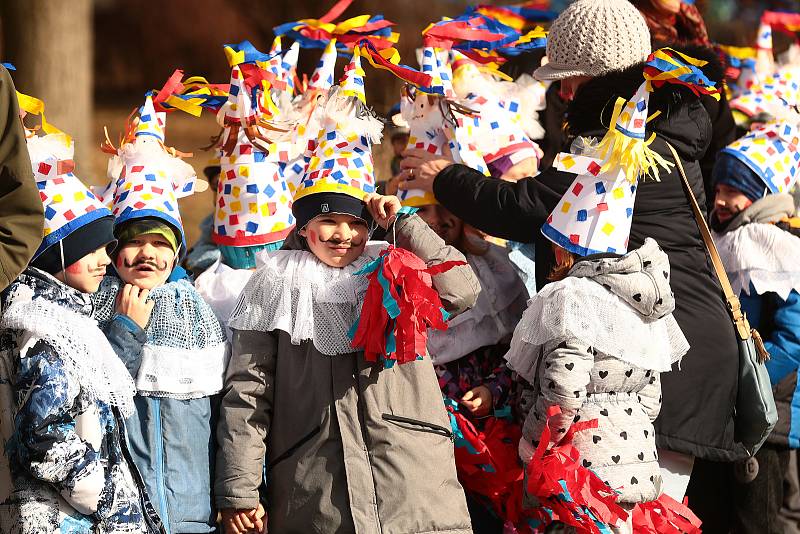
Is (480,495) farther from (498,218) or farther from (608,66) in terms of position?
(608,66)

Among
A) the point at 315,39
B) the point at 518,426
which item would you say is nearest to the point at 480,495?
the point at 518,426

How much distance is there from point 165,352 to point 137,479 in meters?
0.49

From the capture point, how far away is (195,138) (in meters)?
12.7

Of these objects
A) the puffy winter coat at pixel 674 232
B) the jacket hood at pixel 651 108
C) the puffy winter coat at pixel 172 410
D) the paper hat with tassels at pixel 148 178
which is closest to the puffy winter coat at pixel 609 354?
the puffy winter coat at pixel 674 232

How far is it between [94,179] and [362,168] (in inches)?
236

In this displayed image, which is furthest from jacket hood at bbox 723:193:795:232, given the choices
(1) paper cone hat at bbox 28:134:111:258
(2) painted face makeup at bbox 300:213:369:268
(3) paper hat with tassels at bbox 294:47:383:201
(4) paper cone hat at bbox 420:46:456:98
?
(1) paper cone hat at bbox 28:134:111:258

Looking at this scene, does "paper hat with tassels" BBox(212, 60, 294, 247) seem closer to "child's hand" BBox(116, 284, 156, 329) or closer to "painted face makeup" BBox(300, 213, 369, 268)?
"painted face makeup" BBox(300, 213, 369, 268)

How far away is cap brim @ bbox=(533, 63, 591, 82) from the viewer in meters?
4.35

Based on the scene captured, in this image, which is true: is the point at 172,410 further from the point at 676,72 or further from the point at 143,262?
the point at 676,72

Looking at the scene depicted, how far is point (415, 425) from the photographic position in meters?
3.78

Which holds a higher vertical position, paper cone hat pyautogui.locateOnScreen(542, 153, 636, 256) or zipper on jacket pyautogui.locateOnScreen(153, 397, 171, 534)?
paper cone hat pyautogui.locateOnScreen(542, 153, 636, 256)

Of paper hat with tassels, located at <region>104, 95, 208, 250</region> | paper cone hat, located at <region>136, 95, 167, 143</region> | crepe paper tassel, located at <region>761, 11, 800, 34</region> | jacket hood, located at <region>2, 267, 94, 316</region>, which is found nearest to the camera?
jacket hood, located at <region>2, 267, 94, 316</region>

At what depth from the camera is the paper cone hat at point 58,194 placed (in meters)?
3.55

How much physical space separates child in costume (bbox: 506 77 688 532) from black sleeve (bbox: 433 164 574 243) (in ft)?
→ 0.49
